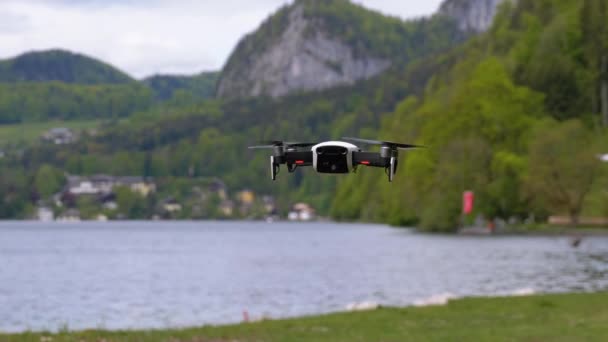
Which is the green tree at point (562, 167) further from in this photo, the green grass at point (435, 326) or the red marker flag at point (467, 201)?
the green grass at point (435, 326)

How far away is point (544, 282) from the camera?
7219 centimetres

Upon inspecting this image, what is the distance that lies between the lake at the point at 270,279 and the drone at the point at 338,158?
4130 cm

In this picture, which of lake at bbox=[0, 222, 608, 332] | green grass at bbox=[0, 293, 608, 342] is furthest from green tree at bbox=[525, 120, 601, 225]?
green grass at bbox=[0, 293, 608, 342]

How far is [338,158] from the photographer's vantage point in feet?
43.3

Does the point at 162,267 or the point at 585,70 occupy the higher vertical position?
the point at 585,70

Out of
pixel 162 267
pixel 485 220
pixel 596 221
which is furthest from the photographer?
pixel 485 220

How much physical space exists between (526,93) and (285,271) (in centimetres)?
5285

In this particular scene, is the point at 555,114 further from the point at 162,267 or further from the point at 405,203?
the point at 162,267

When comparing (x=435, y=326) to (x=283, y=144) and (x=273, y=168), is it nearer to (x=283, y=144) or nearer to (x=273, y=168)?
(x=283, y=144)

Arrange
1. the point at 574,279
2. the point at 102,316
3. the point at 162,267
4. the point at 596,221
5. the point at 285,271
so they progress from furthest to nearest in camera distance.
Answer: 1. the point at 596,221
2. the point at 162,267
3. the point at 285,271
4. the point at 574,279
5. the point at 102,316

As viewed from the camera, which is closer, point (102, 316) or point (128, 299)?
point (102, 316)

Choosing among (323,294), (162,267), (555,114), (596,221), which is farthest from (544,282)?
(555,114)

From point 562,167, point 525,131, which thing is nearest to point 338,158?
point 562,167

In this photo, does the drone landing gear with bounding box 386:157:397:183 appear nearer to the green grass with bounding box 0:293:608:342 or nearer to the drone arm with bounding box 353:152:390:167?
the drone arm with bounding box 353:152:390:167
